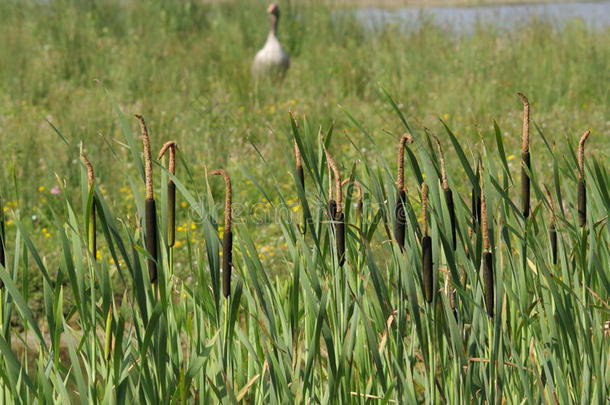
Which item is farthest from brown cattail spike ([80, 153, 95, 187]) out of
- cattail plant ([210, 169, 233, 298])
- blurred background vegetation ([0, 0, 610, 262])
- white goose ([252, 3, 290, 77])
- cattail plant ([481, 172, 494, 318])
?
white goose ([252, 3, 290, 77])

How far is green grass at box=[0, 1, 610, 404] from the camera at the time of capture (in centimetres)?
159

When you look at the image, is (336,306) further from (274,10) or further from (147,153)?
(274,10)

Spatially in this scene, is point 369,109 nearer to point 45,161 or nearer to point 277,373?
point 45,161

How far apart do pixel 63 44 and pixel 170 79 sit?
145 centimetres

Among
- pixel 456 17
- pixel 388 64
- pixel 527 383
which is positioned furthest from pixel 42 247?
pixel 456 17

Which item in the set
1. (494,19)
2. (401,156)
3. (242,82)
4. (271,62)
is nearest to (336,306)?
(401,156)

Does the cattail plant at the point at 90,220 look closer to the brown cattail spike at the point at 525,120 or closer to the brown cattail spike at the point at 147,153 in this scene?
the brown cattail spike at the point at 147,153

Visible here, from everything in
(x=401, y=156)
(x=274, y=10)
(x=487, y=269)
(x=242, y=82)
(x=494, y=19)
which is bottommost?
(x=242, y=82)

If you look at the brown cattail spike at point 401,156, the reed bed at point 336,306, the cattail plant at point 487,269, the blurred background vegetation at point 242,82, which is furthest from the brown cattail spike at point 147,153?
the blurred background vegetation at point 242,82

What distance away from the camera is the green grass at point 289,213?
1591mm

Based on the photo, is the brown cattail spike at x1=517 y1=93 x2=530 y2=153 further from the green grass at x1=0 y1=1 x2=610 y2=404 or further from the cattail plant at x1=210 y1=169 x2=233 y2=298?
the cattail plant at x1=210 y1=169 x2=233 y2=298

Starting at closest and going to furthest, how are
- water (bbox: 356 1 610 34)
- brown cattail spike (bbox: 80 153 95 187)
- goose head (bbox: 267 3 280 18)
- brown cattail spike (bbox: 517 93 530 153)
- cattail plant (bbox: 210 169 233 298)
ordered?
brown cattail spike (bbox: 80 153 95 187) < cattail plant (bbox: 210 169 233 298) < brown cattail spike (bbox: 517 93 530 153) < goose head (bbox: 267 3 280 18) < water (bbox: 356 1 610 34)

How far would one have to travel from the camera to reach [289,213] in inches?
68.3

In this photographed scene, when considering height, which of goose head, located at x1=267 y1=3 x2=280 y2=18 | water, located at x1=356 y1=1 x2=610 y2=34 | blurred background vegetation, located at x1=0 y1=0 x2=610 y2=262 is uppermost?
goose head, located at x1=267 y1=3 x2=280 y2=18
